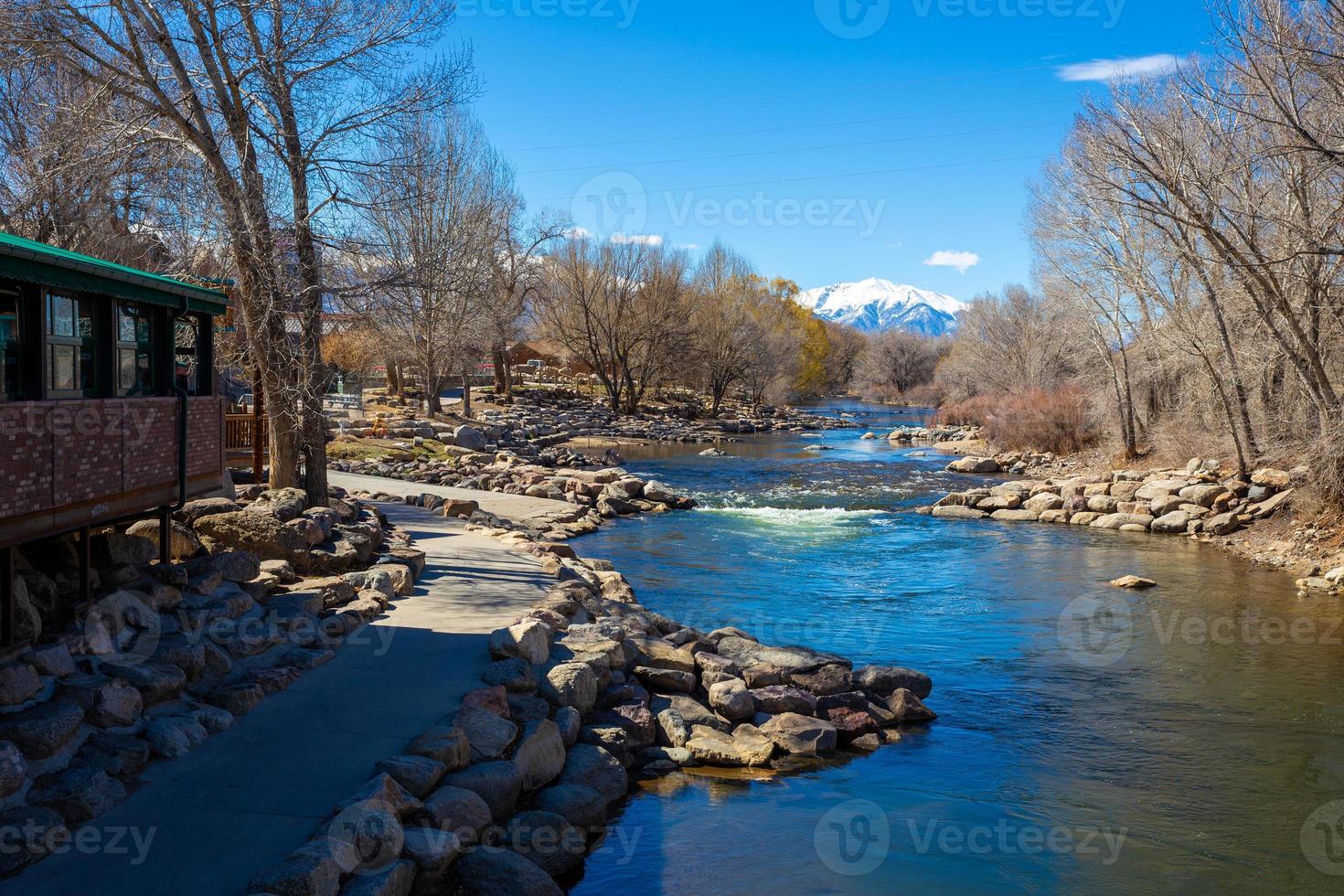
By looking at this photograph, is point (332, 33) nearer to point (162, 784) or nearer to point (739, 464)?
point (162, 784)

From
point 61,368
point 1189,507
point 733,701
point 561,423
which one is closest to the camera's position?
point 61,368

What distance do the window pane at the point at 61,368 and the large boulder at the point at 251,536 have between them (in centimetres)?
350

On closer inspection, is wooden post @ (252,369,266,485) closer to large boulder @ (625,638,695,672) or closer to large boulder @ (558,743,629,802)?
large boulder @ (625,638,695,672)

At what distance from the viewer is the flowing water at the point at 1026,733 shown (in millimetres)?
7301

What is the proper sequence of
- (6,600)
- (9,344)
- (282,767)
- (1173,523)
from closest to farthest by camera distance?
(282,767), (6,600), (9,344), (1173,523)

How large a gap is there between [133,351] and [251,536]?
2840 millimetres

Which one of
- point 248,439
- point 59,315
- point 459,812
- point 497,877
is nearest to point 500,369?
point 248,439

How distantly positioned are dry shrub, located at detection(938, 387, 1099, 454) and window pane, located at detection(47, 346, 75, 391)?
32169mm

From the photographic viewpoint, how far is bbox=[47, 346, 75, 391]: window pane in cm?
792

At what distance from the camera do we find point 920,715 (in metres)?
10.3

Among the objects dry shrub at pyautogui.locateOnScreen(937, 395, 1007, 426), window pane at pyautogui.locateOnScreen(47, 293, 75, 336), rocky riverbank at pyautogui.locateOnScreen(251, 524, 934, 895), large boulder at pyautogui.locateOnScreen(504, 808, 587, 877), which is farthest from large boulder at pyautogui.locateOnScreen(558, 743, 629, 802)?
dry shrub at pyautogui.locateOnScreen(937, 395, 1007, 426)

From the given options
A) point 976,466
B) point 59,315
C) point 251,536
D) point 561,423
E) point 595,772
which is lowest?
point 595,772

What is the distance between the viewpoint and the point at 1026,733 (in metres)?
9.94

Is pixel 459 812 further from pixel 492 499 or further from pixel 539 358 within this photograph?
pixel 539 358
